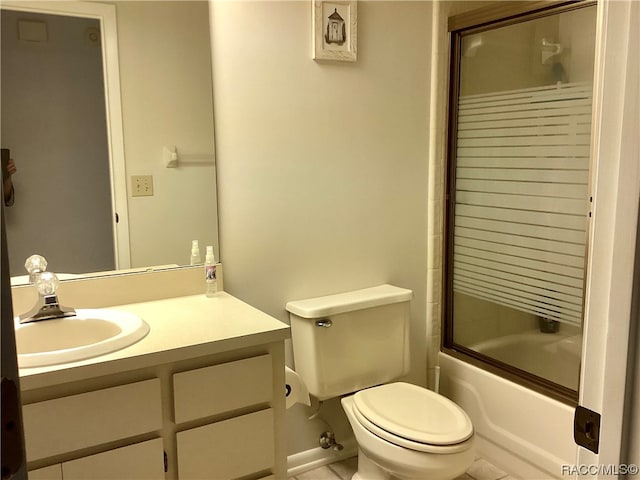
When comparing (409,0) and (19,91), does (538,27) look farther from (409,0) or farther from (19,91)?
A: (19,91)

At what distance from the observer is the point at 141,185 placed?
6.13 ft

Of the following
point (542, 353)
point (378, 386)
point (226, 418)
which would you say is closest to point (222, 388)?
point (226, 418)

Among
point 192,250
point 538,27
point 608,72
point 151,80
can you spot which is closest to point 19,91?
point 151,80

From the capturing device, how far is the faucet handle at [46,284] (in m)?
1.60

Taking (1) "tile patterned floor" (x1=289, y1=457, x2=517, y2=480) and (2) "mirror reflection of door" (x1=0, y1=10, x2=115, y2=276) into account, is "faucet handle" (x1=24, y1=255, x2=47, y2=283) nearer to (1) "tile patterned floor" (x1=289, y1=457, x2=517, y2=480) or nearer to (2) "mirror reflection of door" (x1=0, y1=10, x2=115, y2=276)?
(2) "mirror reflection of door" (x1=0, y1=10, x2=115, y2=276)

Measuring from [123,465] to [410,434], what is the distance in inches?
34.6

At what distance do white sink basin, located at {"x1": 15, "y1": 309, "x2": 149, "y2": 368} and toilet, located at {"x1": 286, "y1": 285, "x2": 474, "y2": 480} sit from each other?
695 millimetres

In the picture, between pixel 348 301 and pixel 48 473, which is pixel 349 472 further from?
pixel 48 473

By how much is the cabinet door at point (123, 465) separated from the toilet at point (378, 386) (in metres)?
0.75

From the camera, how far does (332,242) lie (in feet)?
7.37

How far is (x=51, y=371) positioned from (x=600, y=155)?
1.18 metres

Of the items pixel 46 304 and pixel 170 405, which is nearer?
pixel 170 405

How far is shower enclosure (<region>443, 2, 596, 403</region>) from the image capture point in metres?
2.10

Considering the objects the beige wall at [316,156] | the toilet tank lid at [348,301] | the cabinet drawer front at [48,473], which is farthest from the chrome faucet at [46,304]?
the toilet tank lid at [348,301]
